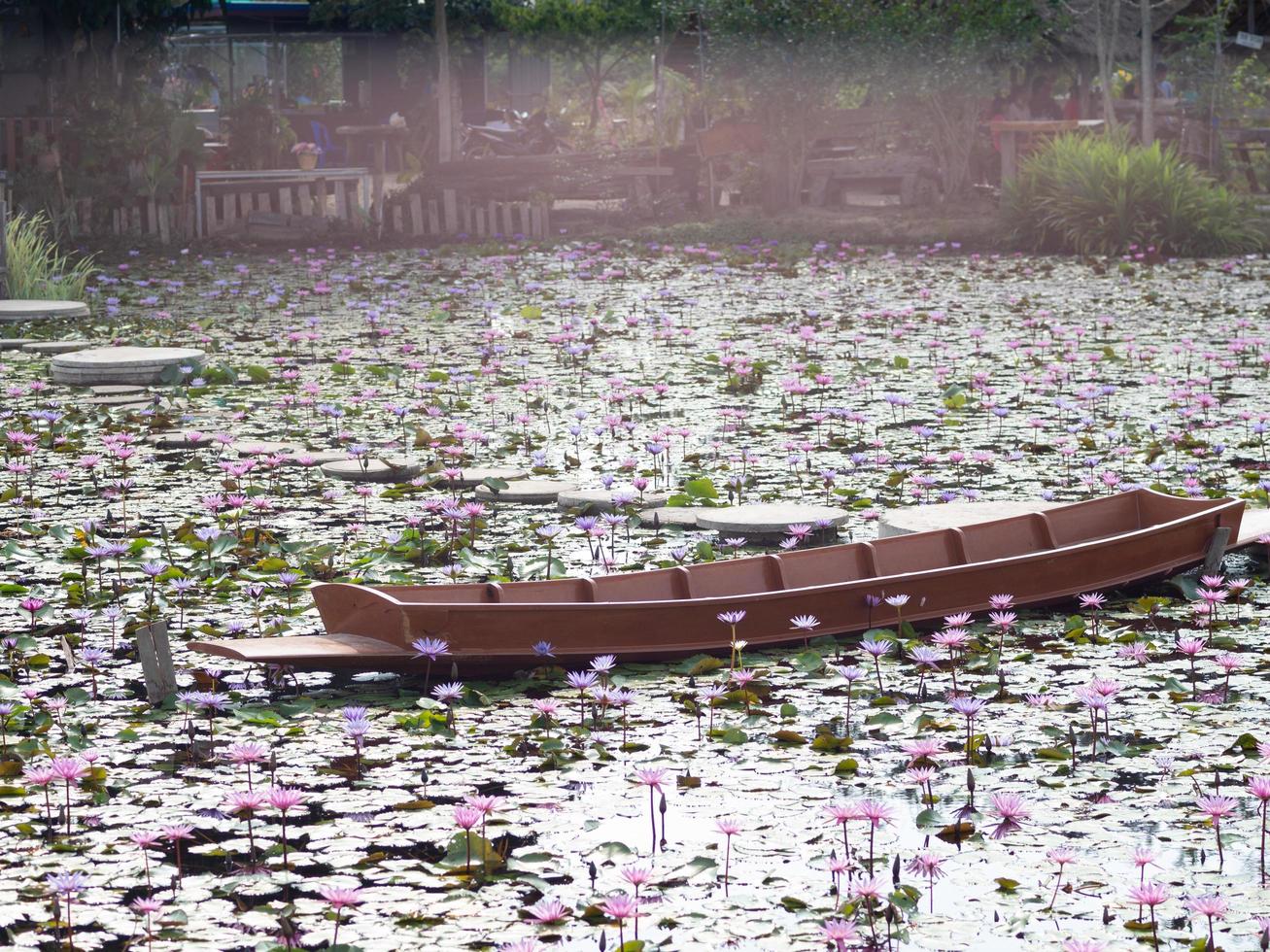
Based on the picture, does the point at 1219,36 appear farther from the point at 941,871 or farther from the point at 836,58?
the point at 941,871

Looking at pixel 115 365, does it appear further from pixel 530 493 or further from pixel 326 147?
pixel 326 147

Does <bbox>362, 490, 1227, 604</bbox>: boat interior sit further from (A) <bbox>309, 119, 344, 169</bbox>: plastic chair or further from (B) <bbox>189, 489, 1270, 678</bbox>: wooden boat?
(A) <bbox>309, 119, 344, 169</bbox>: plastic chair

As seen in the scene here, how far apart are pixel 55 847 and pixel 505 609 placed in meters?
1.20

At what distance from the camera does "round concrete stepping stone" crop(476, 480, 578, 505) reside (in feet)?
19.7

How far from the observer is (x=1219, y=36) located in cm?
1903

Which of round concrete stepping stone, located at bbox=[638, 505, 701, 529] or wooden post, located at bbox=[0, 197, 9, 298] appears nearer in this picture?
round concrete stepping stone, located at bbox=[638, 505, 701, 529]

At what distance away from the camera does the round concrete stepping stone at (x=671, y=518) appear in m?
5.60

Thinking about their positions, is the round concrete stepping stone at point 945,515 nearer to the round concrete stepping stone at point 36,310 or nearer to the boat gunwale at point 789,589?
the boat gunwale at point 789,589

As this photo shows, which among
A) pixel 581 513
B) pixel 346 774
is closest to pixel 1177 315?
pixel 581 513

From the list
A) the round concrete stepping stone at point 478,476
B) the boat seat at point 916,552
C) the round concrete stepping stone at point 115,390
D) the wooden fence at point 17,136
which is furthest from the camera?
the wooden fence at point 17,136

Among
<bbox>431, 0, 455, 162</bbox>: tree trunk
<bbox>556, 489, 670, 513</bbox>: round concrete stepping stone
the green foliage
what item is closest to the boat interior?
<bbox>556, 489, 670, 513</bbox>: round concrete stepping stone

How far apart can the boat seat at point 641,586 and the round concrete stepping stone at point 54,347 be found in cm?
640

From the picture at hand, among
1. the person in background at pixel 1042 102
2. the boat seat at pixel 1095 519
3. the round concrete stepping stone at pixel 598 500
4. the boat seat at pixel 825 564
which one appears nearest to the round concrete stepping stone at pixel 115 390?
the round concrete stepping stone at pixel 598 500

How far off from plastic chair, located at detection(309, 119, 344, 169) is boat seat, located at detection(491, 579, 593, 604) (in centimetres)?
1964
